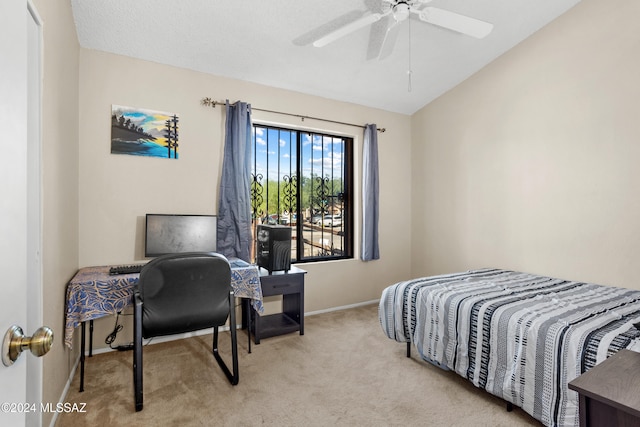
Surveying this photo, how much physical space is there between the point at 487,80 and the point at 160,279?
12.1ft

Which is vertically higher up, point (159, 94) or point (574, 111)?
point (159, 94)

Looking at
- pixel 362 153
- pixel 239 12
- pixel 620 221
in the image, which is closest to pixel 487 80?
pixel 362 153

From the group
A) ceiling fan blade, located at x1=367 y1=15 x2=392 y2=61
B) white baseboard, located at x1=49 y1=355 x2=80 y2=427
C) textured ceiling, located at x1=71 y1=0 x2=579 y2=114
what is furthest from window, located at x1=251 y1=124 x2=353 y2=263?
white baseboard, located at x1=49 y1=355 x2=80 y2=427

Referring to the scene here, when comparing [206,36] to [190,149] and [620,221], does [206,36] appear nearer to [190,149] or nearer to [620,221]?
[190,149]

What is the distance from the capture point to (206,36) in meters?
2.67

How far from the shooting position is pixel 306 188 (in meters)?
3.78

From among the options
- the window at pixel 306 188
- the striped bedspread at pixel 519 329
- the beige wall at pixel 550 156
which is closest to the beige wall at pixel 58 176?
the window at pixel 306 188

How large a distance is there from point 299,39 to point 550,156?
2538 mm

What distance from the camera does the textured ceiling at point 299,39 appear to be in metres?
2.42

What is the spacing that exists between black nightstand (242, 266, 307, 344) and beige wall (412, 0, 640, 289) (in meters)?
1.95

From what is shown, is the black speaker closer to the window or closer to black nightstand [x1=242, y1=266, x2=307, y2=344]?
black nightstand [x1=242, y1=266, x2=307, y2=344]

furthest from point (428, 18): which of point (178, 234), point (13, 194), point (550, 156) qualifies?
point (178, 234)

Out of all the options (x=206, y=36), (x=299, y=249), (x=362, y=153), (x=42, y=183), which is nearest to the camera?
(x=42, y=183)

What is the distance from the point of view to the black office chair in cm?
191
